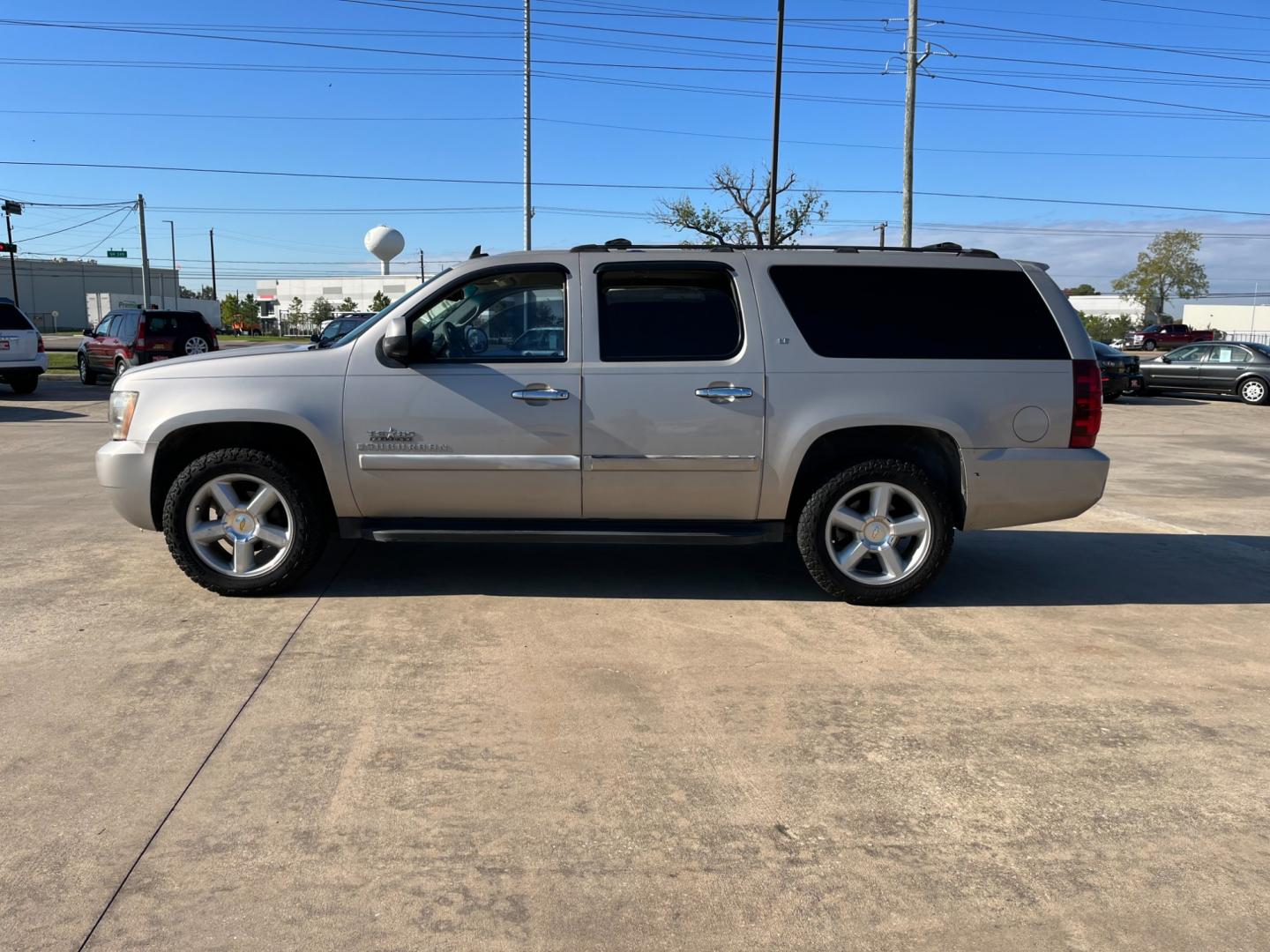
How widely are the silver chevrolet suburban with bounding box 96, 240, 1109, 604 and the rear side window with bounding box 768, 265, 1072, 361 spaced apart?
12 millimetres

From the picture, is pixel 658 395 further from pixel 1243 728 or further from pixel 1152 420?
pixel 1152 420

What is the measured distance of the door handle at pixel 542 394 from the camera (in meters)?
5.37

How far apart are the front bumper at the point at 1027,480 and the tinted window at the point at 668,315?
1505 mm

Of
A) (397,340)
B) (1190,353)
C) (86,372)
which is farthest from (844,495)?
(86,372)

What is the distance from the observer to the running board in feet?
18.0

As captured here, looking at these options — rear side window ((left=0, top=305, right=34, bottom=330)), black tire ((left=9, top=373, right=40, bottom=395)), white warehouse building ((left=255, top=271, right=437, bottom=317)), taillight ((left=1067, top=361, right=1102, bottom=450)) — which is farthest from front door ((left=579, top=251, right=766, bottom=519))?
white warehouse building ((left=255, top=271, right=437, bottom=317))

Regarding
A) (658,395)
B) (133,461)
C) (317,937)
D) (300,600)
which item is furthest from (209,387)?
(317,937)

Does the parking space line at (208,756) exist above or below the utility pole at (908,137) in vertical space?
below

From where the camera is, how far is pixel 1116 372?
71.3 feet

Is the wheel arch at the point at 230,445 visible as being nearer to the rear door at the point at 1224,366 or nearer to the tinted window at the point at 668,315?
the tinted window at the point at 668,315

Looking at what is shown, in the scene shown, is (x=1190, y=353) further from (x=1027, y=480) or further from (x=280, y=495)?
(x=280, y=495)

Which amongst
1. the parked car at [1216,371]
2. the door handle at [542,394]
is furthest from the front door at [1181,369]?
the door handle at [542,394]

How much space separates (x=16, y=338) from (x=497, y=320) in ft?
53.7

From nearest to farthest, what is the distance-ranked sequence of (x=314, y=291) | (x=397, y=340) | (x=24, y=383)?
(x=397, y=340) < (x=24, y=383) < (x=314, y=291)
